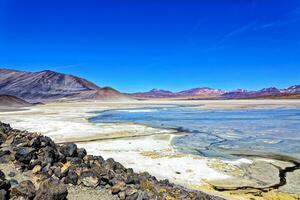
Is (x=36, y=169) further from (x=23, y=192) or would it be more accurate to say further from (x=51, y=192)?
(x=51, y=192)

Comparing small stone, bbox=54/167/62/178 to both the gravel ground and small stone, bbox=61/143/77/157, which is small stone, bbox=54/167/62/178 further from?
small stone, bbox=61/143/77/157

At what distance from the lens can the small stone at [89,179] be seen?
6770 mm

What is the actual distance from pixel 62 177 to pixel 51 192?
1186 millimetres

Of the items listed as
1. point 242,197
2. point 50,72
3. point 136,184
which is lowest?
point 242,197

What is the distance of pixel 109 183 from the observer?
7.00m

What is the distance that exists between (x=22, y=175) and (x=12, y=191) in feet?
3.54

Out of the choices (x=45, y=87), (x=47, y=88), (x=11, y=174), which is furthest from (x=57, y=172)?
(x=45, y=87)

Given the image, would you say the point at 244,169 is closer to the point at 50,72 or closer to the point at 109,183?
the point at 109,183

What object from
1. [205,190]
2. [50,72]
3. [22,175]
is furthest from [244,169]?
[50,72]

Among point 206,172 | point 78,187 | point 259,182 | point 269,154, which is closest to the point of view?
point 78,187

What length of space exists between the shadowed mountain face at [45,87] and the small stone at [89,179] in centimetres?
13509

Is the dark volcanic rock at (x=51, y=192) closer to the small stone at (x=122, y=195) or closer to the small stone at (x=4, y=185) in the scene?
the small stone at (x=4, y=185)

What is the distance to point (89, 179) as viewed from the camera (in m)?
6.83

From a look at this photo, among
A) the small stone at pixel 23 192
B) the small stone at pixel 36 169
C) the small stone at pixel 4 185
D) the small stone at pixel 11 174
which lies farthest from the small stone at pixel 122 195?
the small stone at pixel 11 174
